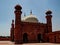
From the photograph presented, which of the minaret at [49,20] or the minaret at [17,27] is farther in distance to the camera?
the minaret at [49,20]

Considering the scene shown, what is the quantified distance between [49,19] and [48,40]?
3.94 m

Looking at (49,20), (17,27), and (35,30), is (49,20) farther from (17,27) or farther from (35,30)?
(17,27)

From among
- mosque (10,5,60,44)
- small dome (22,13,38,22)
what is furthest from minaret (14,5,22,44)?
small dome (22,13,38,22)

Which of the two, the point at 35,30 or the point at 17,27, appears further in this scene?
the point at 35,30

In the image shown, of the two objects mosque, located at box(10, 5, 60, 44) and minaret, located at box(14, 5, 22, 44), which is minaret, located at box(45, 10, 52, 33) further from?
minaret, located at box(14, 5, 22, 44)

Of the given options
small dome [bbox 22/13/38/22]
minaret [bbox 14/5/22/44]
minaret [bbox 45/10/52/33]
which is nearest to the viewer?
minaret [bbox 14/5/22/44]

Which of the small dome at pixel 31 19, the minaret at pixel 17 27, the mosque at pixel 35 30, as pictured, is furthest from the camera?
the small dome at pixel 31 19

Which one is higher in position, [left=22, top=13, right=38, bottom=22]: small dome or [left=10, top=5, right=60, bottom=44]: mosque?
[left=22, top=13, right=38, bottom=22]: small dome

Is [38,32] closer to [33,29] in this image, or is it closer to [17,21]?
[33,29]

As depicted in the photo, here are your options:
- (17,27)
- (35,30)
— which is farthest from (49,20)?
(17,27)

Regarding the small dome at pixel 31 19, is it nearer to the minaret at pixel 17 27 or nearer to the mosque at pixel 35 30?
the mosque at pixel 35 30

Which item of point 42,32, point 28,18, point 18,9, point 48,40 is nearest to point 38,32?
point 42,32

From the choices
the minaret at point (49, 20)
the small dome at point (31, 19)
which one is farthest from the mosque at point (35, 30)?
the small dome at point (31, 19)

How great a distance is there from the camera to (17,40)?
18953mm
